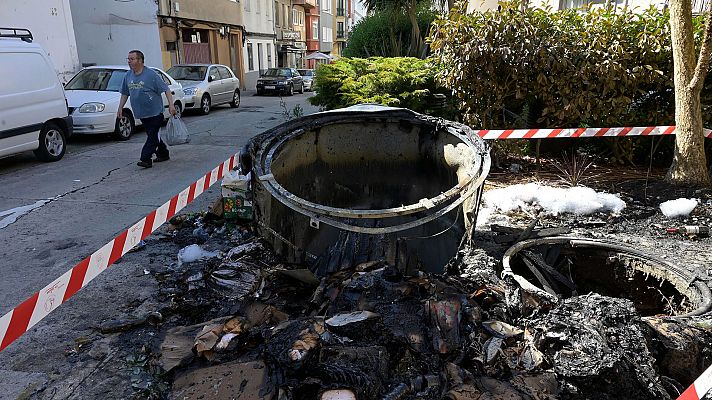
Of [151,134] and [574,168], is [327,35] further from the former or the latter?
[574,168]

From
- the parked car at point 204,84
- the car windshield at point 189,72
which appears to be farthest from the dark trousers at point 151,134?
the car windshield at point 189,72

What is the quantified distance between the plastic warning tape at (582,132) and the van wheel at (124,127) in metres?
7.92

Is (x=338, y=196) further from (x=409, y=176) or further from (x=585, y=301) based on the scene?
(x=585, y=301)

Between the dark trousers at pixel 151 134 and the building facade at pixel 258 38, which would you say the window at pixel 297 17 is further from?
the dark trousers at pixel 151 134

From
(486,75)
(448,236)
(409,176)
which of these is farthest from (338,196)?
(486,75)

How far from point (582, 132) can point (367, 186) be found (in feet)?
11.6

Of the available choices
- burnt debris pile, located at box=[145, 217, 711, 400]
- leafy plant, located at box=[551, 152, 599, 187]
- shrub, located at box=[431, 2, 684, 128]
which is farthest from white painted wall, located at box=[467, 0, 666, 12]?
burnt debris pile, located at box=[145, 217, 711, 400]

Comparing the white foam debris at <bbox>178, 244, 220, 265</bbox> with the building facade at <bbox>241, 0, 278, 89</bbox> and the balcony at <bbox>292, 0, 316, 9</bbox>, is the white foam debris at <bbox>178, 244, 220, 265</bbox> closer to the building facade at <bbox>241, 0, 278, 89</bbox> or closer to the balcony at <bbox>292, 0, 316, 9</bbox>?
the building facade at <bbox>241, 0, 278, 89</bbox>

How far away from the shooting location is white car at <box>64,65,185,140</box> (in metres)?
10.5

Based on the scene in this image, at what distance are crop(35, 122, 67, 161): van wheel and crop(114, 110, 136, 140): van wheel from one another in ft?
5.75

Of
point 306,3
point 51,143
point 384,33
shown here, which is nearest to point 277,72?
point 384,33

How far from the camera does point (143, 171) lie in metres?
8.22

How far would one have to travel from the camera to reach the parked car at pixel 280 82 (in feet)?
85.0

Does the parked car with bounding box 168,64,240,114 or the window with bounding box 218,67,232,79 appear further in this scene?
the window with bounding box 218,67,232,79
